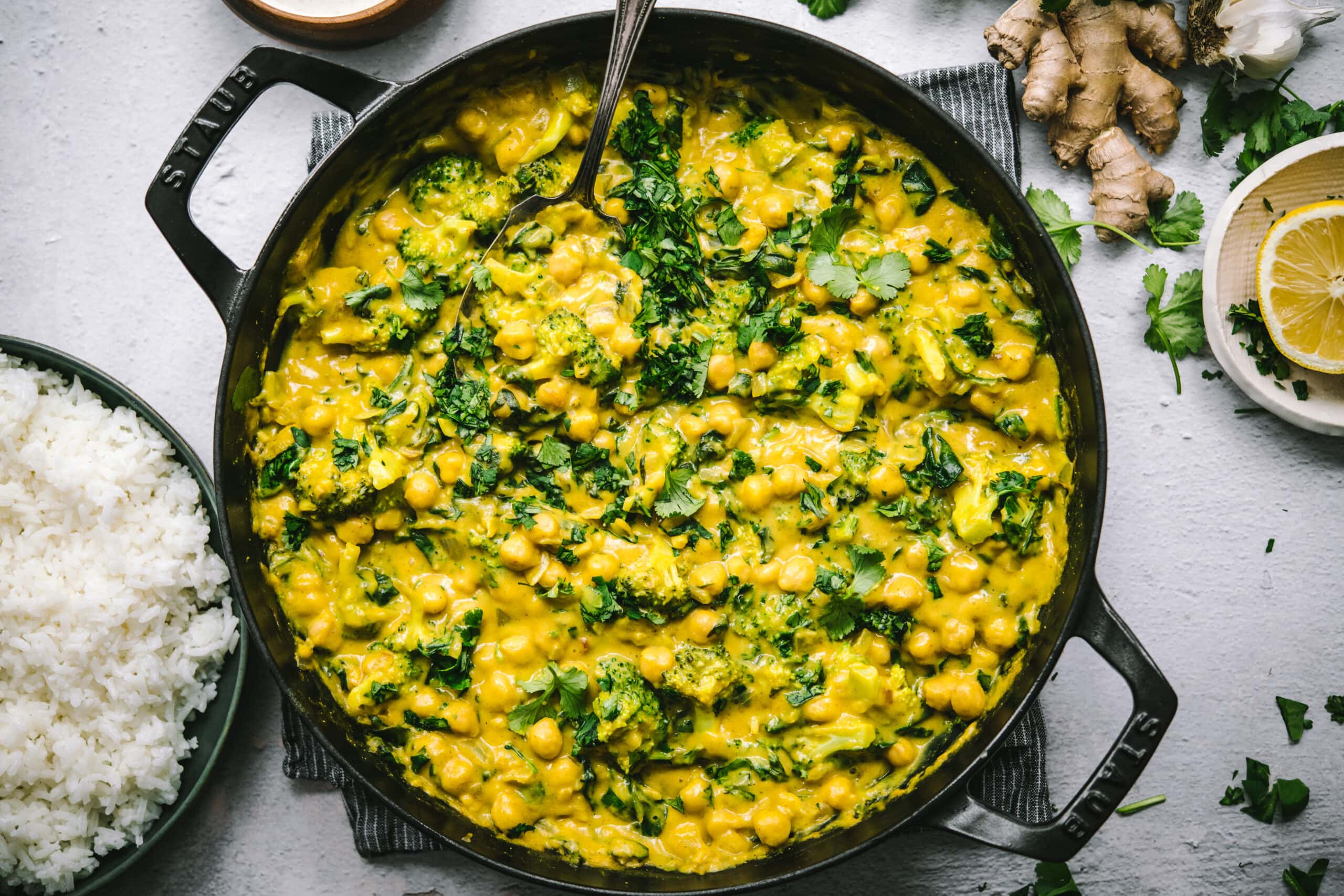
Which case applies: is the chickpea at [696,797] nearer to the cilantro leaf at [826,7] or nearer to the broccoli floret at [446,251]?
the broccoli floret at [446,251]

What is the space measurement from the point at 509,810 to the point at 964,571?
172 centimetres

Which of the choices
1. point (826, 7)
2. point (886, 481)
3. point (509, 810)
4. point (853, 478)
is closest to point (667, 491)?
point (853, 478)

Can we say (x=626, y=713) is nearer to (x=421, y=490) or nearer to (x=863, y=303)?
(x=421, y=490)

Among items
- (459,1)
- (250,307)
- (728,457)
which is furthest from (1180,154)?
(250,307)

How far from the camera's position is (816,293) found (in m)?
3.19

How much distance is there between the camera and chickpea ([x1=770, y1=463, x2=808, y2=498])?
3.11 m

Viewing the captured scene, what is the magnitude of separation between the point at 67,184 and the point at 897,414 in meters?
3.39

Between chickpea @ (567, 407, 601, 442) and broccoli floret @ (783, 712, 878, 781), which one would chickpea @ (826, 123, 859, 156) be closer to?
chickpea @ (567, 407, 601, 442)

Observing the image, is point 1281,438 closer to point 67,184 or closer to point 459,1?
point 459,1

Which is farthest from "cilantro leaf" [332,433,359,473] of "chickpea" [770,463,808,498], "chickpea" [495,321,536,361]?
"chickpea" [770,463,808,498]

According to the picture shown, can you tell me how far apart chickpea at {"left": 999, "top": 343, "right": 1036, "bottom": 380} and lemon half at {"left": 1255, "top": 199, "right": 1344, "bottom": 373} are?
0.95m

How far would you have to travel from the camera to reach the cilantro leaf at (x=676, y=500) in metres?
3.12

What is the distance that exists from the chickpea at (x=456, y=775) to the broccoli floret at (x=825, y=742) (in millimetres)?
1098

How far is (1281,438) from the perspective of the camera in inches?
143
